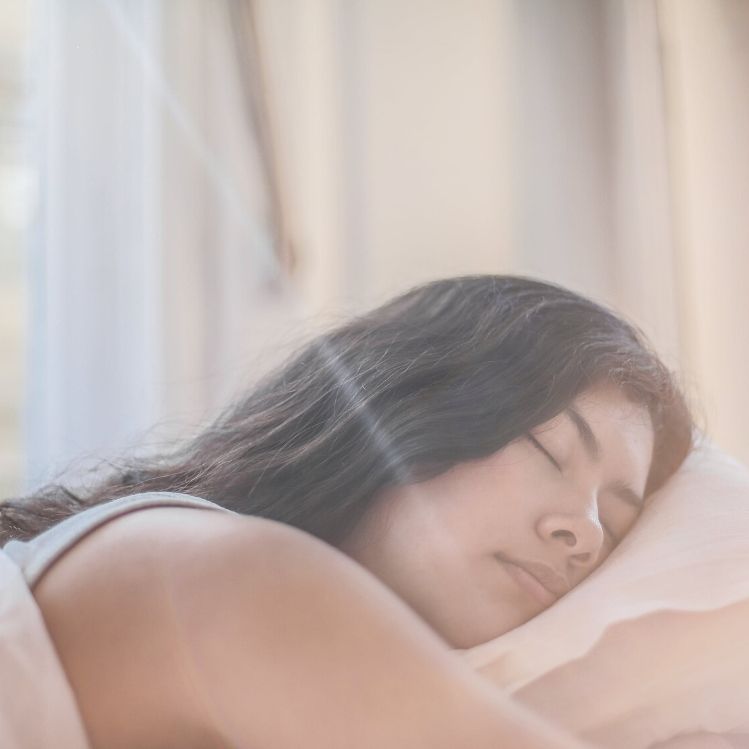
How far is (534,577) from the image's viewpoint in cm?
53

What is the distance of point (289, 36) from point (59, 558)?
552 mm

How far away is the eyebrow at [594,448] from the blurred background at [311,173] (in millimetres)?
253

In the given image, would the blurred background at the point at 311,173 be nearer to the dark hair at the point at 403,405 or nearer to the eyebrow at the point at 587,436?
the dark hair at the point at 403,405

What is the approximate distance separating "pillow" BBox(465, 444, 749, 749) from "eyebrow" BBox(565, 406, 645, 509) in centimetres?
8

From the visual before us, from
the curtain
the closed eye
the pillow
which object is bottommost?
the pillow

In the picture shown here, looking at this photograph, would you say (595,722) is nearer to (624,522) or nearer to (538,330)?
(624,522)

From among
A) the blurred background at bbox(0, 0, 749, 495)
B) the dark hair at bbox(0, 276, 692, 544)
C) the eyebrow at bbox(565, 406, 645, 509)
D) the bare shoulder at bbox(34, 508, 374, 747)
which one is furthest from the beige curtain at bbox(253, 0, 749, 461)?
the bare shoulder at bbox(34, 508, 374, 747)

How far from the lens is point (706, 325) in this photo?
0.81m

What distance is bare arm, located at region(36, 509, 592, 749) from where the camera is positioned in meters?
0.41

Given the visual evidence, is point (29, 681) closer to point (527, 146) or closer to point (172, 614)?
point (172, 614)

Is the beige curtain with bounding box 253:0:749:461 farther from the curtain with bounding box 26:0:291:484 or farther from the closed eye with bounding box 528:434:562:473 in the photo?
the closed eye with bounding box 528:434:562:473

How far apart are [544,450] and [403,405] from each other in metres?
0.09

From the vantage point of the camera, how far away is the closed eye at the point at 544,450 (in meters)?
0.56

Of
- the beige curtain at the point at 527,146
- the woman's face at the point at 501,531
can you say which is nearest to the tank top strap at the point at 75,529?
the woman's face at the point at 501,531
